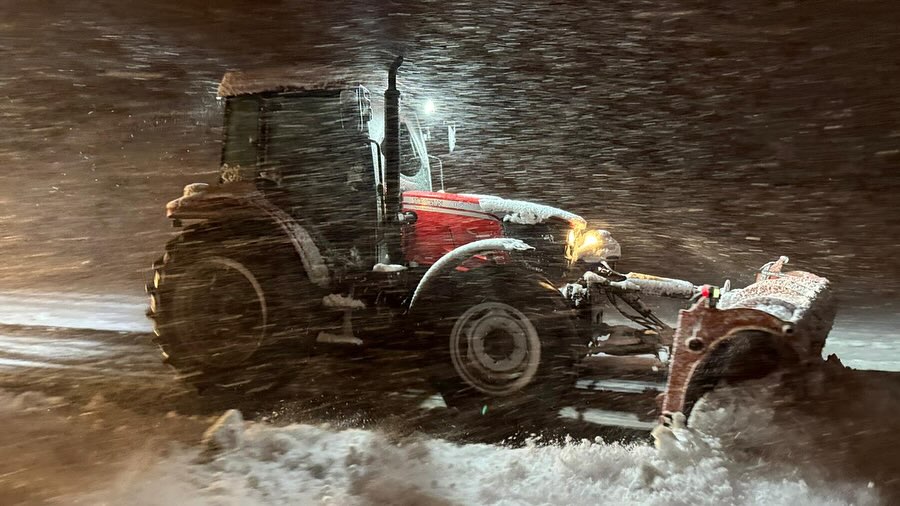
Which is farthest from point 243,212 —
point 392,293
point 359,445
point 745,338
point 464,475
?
point 745,338

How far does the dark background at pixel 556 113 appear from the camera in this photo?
0.78 m

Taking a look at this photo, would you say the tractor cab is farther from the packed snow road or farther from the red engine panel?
the packed snow road

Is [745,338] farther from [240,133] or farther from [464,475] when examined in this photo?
[240,133]

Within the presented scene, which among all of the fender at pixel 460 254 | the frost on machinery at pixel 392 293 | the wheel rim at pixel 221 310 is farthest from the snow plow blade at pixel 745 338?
the wheel rim at pixel 221 310

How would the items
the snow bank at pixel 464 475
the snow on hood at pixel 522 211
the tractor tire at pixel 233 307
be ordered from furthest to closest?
the snow on hood at pixel 522 211 → the tractor tire at pixel 233 307 → the snow bank at pixel 464 475

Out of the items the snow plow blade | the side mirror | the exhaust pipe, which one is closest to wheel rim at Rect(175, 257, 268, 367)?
the exhaust pipe

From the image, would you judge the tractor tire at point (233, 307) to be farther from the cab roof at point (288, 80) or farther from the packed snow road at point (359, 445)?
the cab roof at point (288, 80)

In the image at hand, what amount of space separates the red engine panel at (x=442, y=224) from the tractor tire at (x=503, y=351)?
0.12 metres

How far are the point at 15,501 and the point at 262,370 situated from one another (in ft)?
1.15

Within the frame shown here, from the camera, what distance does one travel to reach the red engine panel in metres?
0.90

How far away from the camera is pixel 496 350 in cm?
79

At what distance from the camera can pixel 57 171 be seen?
831mm

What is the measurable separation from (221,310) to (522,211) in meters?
0.49

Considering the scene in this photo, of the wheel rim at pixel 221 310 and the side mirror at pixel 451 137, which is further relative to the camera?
the side mirror at pixel 451 137
